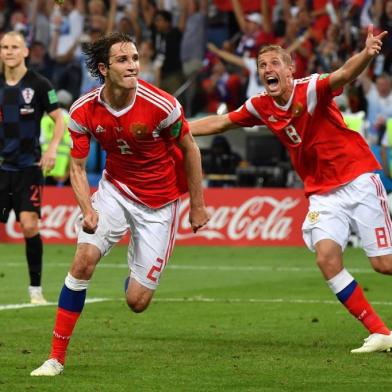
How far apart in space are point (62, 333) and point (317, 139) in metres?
2.67

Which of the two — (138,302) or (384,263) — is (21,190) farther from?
(384,263)

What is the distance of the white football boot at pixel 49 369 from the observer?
8.55 metres

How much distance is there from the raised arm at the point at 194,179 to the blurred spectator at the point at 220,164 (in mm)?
13085

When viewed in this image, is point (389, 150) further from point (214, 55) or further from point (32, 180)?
point (32, 180)

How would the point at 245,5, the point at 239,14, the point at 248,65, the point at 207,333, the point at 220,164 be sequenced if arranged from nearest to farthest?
the point at 207,333 < the point at 220,164 < the point at 248,65 < the point at 239,14 < the point at 245,5

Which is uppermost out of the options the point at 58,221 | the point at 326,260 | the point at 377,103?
the point at 326,260

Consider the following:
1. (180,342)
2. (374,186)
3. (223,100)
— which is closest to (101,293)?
(180,342)

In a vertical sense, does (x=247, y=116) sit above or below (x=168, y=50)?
above

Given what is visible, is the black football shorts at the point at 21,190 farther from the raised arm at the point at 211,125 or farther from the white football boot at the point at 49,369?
the white football boot at the point at 49,369

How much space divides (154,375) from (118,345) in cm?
171

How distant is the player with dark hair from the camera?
44.5 feet

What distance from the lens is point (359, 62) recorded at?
30.3 feet

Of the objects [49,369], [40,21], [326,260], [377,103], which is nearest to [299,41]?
[377,103]

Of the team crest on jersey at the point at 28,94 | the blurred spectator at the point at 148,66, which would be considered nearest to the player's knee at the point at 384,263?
the team crest on jersey at the point at 28,94
